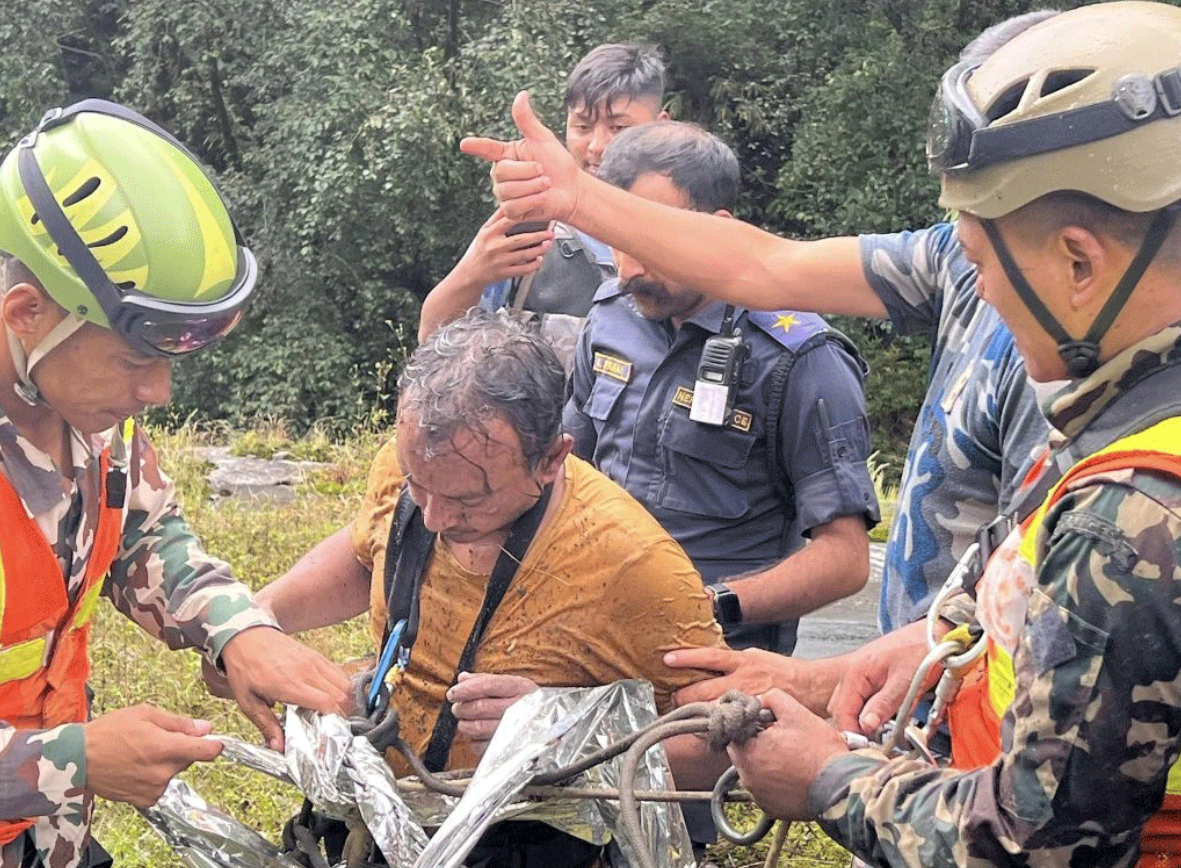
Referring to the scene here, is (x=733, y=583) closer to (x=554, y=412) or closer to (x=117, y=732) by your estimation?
(x=554, y=412)

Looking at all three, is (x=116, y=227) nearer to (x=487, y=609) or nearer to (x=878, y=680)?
(x=487, y=609)

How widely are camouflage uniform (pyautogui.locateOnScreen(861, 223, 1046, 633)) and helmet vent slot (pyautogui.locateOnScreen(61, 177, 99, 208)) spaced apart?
4.94 feet

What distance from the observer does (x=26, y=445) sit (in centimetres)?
242

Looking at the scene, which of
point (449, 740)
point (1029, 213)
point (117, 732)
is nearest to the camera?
point (1029, 213)

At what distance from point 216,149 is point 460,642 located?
2019 centimetres

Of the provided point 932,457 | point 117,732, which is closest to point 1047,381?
point 932,457

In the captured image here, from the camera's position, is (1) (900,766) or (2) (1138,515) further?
(1) (900,766)

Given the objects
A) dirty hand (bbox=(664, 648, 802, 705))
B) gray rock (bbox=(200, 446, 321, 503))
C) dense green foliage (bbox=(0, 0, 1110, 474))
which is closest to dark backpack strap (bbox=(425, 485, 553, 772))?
dirty hand (bbox=(664, 648, 802, 705))

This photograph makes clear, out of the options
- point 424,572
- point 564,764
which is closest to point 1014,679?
point 564,764

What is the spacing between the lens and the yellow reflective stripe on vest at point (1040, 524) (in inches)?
63.6

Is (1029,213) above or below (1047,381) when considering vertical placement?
above

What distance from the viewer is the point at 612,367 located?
3732 millimetres

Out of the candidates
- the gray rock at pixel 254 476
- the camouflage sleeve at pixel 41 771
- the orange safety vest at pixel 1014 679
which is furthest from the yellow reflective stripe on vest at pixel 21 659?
the gray rock at pixel 254 476

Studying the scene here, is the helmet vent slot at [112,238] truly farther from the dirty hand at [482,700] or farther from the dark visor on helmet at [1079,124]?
the dark visor on helmet at [1079,124]
